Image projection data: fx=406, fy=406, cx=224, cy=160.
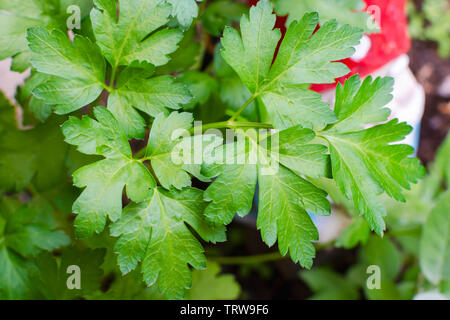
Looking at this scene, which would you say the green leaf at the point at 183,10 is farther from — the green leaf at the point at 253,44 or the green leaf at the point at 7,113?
the green leaf at the point at 7,113

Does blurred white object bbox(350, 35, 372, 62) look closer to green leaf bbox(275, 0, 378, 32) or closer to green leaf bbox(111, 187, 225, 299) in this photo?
green leaf bbox(275, 0, 378, 32)

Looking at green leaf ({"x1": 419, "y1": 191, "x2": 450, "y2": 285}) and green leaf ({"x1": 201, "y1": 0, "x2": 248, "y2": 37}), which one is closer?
green leaf ({"x1": 201, "y1": 0, "x2": 248, "y2": 37})

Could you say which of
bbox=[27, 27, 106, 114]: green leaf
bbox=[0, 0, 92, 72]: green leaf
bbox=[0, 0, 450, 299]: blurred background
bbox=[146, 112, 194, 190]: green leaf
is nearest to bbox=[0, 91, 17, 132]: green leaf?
bbox=[0, 0, 450, 299]: blurred background

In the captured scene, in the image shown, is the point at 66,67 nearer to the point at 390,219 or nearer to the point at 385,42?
the point at 385,42

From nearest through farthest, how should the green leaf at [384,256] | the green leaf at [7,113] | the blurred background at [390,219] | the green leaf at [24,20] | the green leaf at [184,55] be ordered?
1. the green leaf at [24,20]
2. the green leaf at [184,55]
3. the green leaf at [7,113]
4. the blurred background at [390,219]
5. the green leaf at [384,256]

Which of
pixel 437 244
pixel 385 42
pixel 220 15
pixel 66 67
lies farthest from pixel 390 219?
pixel 66 67

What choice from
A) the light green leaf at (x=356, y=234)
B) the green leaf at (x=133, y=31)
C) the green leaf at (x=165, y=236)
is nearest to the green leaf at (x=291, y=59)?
the green leaf at (x=133, y=31)

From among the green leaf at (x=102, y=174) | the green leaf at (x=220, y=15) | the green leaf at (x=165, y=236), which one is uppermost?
the green leaf at (x=220, y=15)
